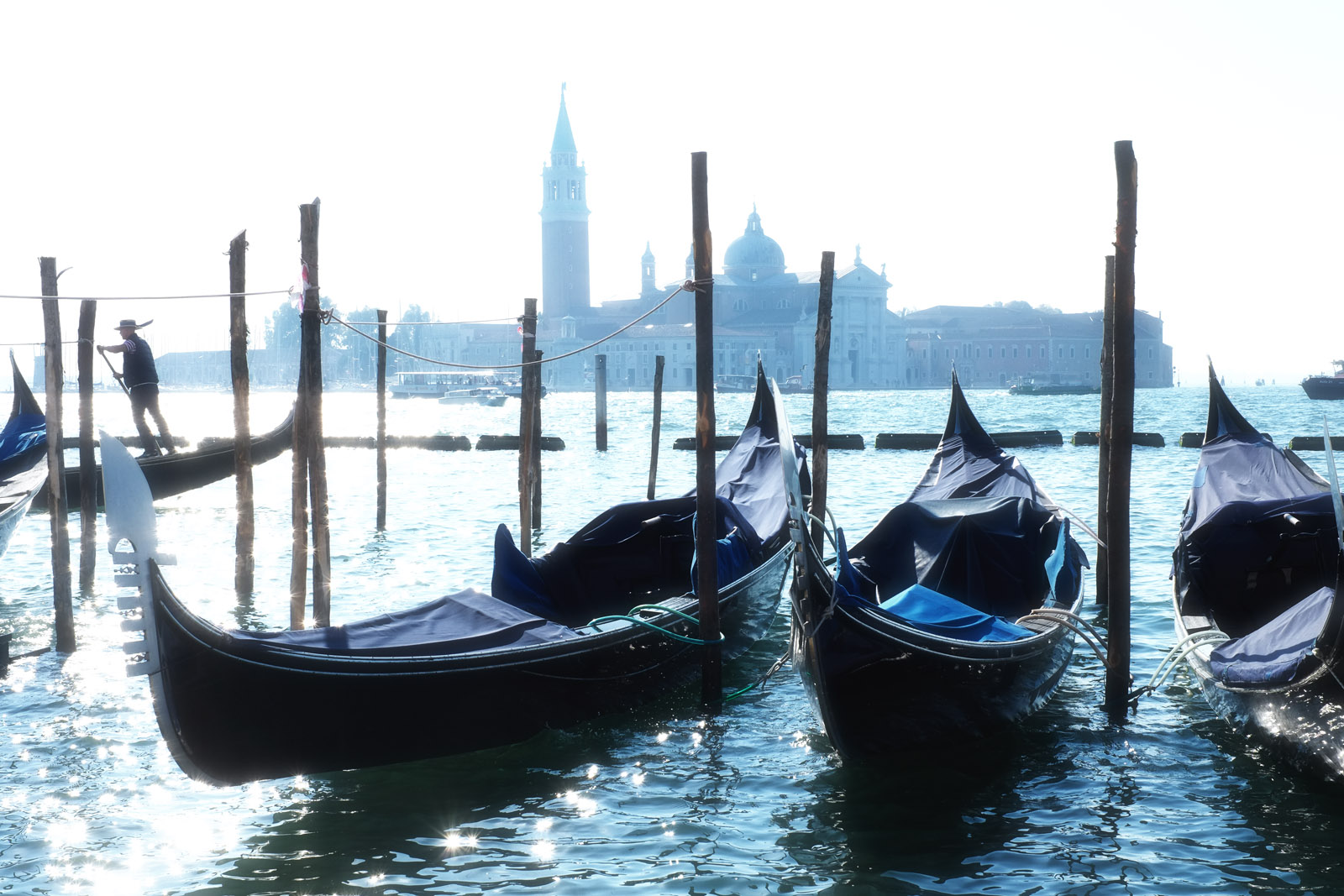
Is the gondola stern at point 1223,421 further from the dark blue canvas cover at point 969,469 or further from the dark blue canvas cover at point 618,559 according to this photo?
the dark blue canvas cover at point 618,559

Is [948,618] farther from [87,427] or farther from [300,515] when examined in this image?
[87,427]

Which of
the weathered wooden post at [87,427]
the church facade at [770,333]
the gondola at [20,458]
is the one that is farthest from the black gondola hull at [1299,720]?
the church facade at [770,333]

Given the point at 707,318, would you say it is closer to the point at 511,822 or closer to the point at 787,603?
the point at 511,822

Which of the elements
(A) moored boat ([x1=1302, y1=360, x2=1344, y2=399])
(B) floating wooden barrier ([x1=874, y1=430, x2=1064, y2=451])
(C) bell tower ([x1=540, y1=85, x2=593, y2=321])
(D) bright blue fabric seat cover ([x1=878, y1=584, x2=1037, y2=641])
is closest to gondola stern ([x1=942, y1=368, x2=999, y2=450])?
(D) bright blue fabric seat cover ([x1=878, y1=584, x2=1037, y2=641])

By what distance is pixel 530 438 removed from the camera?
Answer: 6.48 meters

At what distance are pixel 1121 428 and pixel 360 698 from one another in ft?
7.98

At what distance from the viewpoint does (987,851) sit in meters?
3.13

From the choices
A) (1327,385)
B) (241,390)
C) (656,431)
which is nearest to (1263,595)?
(241,390)

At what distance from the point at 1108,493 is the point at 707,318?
1.40 m

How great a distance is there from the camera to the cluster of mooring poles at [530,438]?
3.93 m

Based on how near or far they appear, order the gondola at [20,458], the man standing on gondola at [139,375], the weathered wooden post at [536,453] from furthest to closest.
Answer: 1. the man standing on gondola at [139,375]
2. the weathered wooden post at [536,453]
3. the gondola at [20,458]

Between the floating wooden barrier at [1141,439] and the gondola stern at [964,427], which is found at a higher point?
A: the gondola stern at [964,427]

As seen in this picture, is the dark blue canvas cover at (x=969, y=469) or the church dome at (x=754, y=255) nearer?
the dark blue canvas cover at (x=969, y=469)

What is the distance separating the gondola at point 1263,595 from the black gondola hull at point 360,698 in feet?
5.94
